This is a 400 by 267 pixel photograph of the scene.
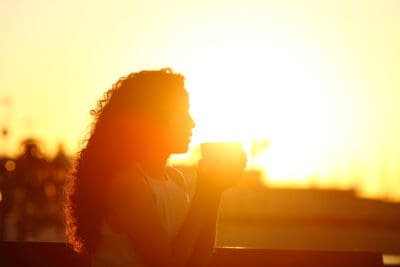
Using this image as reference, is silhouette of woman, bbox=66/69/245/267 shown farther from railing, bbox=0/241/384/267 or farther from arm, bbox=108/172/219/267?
railing, bbox=0/241/384/267

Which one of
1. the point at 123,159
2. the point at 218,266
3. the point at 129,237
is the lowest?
the point at 218,266

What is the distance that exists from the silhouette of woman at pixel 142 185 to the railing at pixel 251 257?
0.36 meters

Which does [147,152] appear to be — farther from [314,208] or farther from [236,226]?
[314,208]

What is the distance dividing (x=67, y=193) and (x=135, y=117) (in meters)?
0.55

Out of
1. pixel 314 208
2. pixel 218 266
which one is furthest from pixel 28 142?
pixel 314 208

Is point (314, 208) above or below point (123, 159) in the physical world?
below

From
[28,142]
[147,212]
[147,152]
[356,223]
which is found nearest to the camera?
[147,212]

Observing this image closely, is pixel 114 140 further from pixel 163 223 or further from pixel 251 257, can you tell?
pixel 251 257

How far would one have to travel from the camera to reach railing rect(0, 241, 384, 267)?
17.2 feet

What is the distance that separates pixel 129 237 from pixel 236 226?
9856 centimetres

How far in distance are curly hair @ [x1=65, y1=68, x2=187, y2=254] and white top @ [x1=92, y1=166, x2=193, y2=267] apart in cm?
6

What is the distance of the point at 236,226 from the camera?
103m

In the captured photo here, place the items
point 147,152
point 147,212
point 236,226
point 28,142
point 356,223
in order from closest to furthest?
point 147,212
point 147,152
point 28,142
point 236,226
point 356,223

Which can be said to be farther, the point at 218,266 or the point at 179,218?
the point at 218,266
